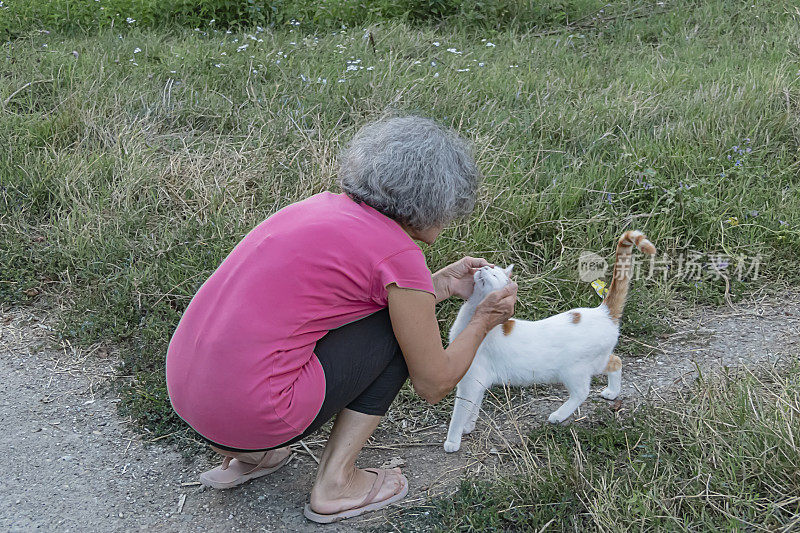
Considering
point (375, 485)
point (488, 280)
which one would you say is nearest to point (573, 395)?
point (488, 280)

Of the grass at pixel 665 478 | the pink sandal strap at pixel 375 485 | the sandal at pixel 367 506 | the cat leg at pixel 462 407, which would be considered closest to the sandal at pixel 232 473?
the sandal at pixel 367 506

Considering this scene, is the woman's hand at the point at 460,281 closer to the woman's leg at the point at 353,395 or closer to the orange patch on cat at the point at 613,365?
the woman's leg at the point at 353,395

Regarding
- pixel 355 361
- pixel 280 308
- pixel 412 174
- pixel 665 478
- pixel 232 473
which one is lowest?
pixel 232 473

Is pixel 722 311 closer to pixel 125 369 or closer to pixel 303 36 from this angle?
pixel 125 369

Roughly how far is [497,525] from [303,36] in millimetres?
4982

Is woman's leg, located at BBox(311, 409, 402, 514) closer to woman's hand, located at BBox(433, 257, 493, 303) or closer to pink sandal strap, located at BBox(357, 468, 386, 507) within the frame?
pink sandal strap, located at BBox(357, 468, 386, 507)

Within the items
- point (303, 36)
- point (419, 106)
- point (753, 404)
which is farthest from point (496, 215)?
Answer: point (303, 36)

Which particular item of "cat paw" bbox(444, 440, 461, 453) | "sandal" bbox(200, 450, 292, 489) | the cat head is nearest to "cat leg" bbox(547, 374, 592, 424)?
"cat paw" bbox(444, 440, 461, 453)

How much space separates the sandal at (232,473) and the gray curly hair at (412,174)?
1.07 metres

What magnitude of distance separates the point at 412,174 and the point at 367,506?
1.18m

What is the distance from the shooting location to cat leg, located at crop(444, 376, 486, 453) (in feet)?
9.76

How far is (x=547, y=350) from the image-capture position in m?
2.96

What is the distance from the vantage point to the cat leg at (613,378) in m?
3.18

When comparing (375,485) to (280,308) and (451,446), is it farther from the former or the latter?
(280,308)
